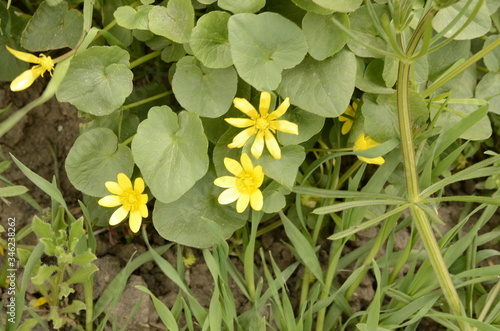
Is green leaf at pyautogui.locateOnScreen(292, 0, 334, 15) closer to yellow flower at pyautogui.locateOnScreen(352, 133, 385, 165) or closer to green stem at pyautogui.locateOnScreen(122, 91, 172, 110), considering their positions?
yellow flower at pyautogui.locateOnScreen(352, 133, 385, 165)

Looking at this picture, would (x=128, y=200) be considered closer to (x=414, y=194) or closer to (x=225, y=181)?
(x=225, y=181)

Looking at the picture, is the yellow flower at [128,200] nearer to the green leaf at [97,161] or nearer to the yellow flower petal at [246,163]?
the green leaf at [97,161]

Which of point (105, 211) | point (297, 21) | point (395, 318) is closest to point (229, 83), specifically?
point (297, 21)

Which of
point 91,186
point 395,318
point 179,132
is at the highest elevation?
point 179,132

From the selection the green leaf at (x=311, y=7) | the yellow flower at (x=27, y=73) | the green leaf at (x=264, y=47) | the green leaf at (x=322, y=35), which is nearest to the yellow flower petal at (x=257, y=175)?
the green leaf at (x=264, y=47)

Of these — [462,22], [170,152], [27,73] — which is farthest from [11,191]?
[462,22]

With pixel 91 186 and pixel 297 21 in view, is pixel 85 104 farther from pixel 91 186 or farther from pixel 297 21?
pixel 297 21
